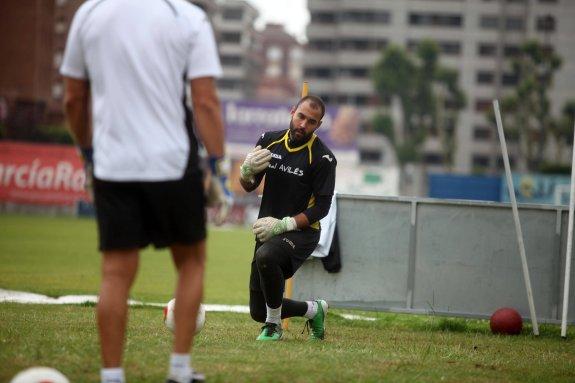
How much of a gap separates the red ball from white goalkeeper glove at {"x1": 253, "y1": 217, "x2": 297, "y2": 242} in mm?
3257

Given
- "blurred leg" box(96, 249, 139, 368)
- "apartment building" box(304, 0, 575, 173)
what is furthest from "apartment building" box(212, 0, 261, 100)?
"blurred leg" box(96, 249, 139, 368)

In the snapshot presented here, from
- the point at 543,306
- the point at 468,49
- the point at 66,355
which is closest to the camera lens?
the point at 66,355

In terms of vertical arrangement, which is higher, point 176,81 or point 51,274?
point 176,81

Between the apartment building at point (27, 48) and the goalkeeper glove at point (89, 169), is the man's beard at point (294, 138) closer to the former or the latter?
the goalkeeper glove at point (89, 169)

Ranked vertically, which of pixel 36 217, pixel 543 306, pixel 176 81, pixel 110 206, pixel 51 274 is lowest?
pixel 36 217

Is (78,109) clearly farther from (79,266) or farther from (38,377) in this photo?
(79,266)

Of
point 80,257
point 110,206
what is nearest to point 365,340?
point 110,206

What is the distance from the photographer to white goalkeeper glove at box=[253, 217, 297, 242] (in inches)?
346

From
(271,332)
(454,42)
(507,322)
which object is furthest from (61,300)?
(454,42)

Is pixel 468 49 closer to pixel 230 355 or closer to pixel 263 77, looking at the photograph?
pixel 263 77

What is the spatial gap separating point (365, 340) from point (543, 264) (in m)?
2.81

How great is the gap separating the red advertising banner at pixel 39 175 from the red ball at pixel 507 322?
3547 centimetres

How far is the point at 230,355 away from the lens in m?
7.53

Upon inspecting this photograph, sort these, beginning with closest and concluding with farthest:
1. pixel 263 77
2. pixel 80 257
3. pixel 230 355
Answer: pixel 230 355 < pixel 80 257 < pixel 263 77
